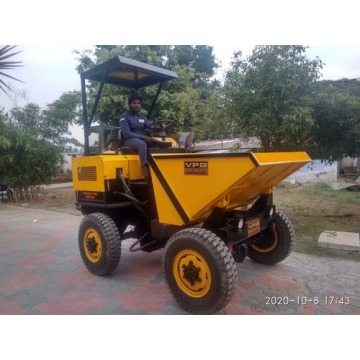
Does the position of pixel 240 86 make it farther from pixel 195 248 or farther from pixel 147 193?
pixel 195 248

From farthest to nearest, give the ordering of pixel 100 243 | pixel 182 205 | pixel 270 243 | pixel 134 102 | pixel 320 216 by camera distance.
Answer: pixel 320 216 → pixel 270 243 → pixel 134 102 → pixel 100 243 → pixel 182 205

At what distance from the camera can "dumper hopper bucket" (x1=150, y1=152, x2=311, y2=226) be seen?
8.16 feet

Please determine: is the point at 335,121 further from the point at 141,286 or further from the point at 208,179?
the point at 141,286

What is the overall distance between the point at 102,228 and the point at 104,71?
1.70 meters

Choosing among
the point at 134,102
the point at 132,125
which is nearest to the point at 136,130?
the point at 132,125

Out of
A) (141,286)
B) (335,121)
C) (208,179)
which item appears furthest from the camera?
(335,121)

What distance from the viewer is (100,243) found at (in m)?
3.62

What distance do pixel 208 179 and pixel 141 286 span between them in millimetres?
1500

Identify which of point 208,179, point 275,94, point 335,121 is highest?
point 275,94

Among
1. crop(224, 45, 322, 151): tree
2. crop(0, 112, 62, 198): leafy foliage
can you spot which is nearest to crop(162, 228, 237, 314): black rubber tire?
crop(224, 45, 322, 151): tree

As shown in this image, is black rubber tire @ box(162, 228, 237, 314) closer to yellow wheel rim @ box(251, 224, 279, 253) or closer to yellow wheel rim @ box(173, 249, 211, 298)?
yellow wheel rim @ box(173, 249, 211, 298)

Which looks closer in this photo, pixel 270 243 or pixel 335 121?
pixel 270 243

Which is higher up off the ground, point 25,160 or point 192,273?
point 25,160

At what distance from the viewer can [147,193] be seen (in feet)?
12.0
